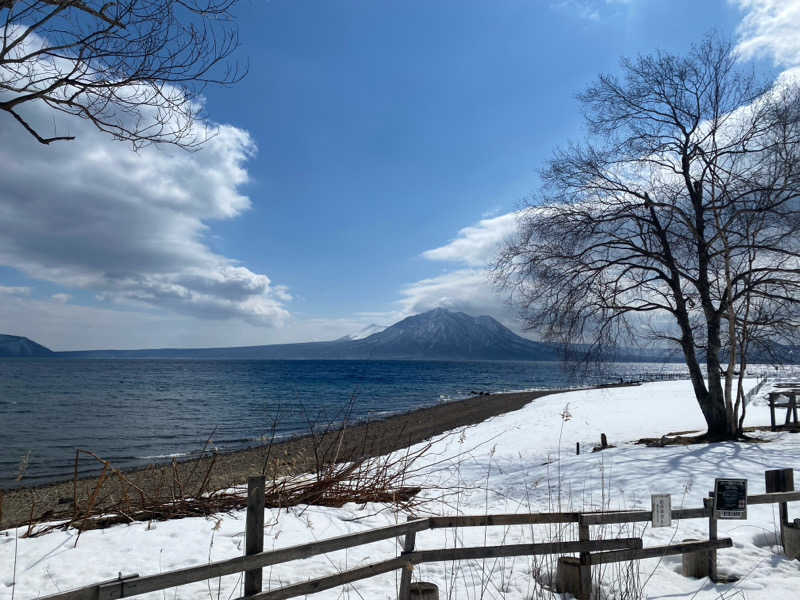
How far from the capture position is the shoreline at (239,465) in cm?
692

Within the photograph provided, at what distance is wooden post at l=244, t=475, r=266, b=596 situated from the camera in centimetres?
306

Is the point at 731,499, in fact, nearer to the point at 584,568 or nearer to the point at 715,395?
the point at 584,568

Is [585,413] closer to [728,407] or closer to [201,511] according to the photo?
[728,407]

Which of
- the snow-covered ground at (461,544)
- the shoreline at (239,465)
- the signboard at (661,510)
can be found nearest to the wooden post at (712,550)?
the snow-covered ground at (461,544)

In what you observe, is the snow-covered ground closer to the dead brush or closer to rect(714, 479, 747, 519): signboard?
the dead brush

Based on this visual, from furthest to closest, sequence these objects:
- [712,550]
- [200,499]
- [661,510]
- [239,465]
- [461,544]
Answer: [239,465]
[200,499]
[461,544]
[712,550]
[661,510]

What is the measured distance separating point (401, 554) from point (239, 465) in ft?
51.4

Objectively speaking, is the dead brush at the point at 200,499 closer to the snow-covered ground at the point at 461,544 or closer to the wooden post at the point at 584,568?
the snow-covered ground at the point at 461,544

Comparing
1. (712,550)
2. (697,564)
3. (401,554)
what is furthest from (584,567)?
(401,554)

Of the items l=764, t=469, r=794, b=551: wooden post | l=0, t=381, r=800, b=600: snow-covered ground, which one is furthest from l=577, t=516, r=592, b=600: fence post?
l=764, t=469, r=794, b=551: wooden post

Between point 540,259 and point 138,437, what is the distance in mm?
22195

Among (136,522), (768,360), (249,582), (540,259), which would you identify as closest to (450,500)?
(136,522)

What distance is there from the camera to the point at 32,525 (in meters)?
5.00

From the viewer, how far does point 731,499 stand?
4180mm
